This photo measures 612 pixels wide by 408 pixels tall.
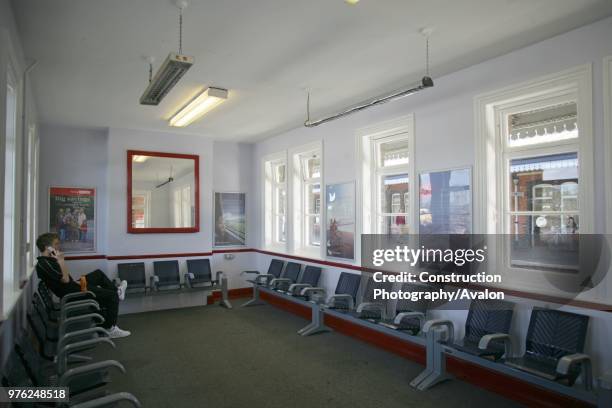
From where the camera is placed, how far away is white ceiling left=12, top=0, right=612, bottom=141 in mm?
2924

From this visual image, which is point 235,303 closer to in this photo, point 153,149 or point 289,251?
point 289,251

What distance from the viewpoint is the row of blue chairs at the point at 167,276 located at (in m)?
6.59

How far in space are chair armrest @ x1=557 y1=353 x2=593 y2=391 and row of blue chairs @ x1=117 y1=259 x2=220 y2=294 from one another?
5436 mm

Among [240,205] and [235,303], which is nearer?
[235,303]

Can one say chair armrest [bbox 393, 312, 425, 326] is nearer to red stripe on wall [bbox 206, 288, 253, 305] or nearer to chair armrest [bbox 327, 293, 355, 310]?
chair armrest [bbox 327, 293, 355, 310]

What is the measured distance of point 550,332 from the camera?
10.8ft

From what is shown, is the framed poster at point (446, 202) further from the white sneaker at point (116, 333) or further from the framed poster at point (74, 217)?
the framed poster at point (74, 217)

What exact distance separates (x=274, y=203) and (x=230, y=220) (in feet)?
3.08

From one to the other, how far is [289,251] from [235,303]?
4.62 feet

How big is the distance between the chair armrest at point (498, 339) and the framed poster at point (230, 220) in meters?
5.44

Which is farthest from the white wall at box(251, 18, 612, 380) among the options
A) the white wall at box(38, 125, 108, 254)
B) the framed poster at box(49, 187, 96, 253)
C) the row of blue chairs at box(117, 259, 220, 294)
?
the framed poster at box(49, 187, 96, 253)

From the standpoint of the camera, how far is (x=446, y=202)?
168 inches

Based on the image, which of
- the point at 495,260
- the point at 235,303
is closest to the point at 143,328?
the point at 235,303

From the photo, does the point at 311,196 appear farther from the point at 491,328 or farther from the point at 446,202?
the point at 491,328
